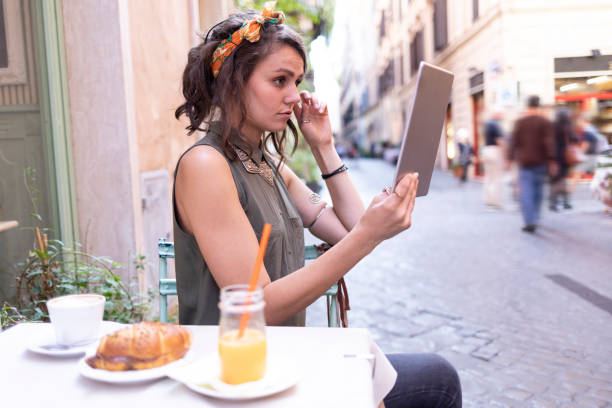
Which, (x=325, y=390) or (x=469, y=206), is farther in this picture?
(x=469, y=206)

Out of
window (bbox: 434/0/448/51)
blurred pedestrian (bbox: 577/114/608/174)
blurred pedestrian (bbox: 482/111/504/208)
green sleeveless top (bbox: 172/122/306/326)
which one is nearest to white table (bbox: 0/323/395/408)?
green sleeveless top (bbox: 172/122/306/326)

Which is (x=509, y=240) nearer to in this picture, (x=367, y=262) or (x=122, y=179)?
(x=367, y=262)

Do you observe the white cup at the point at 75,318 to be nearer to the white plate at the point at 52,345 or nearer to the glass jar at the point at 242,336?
the white plate at the point at 52,345

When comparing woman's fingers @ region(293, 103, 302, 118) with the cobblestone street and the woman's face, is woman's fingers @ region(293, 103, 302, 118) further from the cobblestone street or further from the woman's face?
the cobblestone street

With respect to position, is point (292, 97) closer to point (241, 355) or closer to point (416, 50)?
point (241, 355)

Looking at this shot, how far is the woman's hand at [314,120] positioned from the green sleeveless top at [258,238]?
0.49m

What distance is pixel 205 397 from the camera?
993 millimetres

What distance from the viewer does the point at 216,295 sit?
171 cm

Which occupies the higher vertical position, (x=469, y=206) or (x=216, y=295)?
(x=216, y=295)

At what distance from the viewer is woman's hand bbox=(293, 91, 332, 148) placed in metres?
2.37

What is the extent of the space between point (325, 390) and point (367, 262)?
554cm

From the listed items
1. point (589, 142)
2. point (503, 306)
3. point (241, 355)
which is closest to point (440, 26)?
point (589, 142)

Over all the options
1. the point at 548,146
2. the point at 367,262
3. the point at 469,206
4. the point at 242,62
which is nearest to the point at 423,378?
the point at 242,62

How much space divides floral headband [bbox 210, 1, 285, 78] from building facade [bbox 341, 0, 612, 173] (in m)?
6.81
